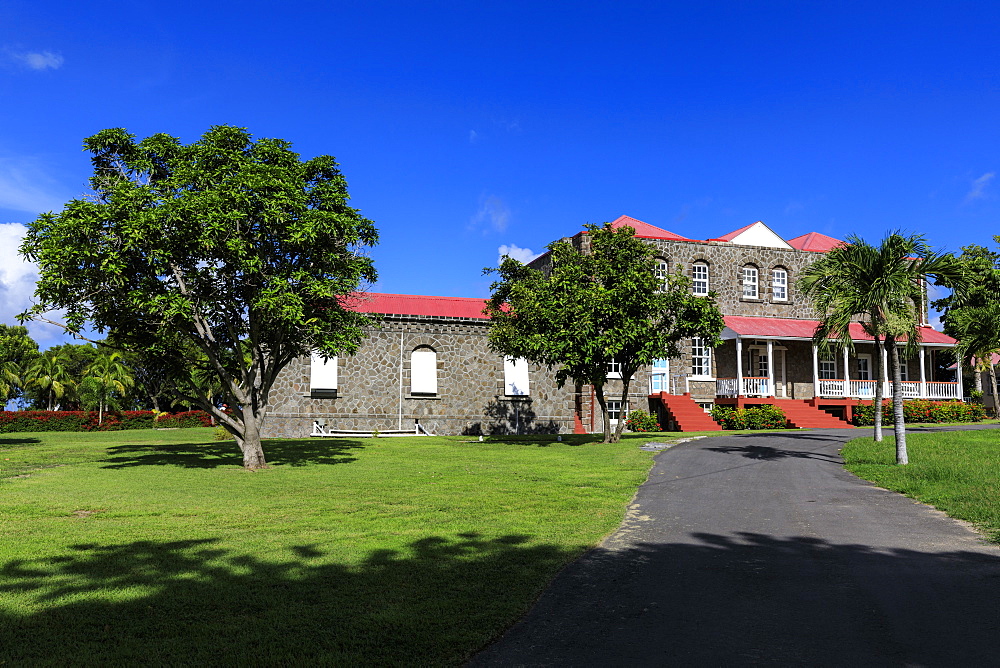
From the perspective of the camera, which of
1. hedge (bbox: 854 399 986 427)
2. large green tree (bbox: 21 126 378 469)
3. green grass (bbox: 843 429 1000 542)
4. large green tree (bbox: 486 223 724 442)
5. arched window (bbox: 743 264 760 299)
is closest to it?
green grass (bbox: 843 429 1000 542)

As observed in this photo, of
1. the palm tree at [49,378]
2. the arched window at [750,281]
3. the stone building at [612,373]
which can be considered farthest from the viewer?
the palm tree at [49,378]

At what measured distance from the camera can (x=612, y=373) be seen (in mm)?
33438

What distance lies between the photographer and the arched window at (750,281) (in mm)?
36688

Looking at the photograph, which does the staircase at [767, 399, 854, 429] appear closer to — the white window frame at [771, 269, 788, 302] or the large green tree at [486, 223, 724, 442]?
the white window frame at [771, 269, 788, 302]

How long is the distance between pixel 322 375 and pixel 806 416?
2124 centimetres

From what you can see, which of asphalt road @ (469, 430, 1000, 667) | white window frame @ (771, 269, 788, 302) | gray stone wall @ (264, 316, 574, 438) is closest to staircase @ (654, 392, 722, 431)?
gray stone wall @ (264, 316, 574, 438)

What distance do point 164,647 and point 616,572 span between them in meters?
4.00

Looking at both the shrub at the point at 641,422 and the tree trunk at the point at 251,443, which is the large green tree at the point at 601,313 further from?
the tree trunk at the point at 251,443

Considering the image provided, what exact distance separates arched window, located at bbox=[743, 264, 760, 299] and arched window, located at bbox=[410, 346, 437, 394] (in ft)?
54.5

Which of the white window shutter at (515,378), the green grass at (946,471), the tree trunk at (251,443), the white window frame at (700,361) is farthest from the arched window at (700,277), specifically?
the tree trunk at (251,443)

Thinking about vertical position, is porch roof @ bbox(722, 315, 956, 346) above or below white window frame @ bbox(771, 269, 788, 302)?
below

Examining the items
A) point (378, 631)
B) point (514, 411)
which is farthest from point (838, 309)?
point (514, 411)

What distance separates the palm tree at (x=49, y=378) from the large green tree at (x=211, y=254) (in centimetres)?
3564

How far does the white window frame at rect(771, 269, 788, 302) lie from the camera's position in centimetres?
3719
